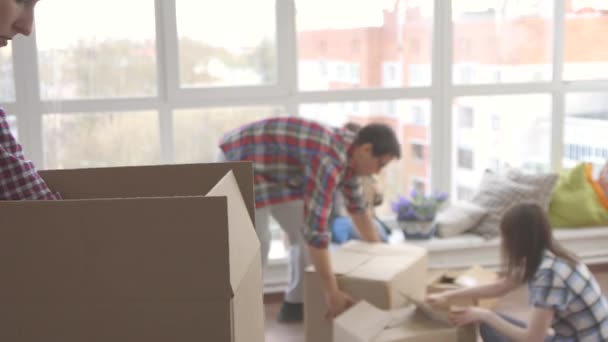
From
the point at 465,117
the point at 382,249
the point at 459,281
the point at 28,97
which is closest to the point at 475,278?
the point at 459,281

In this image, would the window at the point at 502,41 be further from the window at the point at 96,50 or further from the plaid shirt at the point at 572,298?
the plaid shirt at the point at 572,298

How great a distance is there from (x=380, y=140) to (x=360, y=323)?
692 millimetres

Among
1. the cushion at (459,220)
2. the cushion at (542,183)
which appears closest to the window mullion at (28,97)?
the cushion at (459,220)

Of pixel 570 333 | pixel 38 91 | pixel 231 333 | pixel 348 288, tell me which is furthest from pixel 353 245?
pixel 231 333

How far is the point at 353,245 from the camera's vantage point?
309 centimetres

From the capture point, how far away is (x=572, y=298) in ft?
7.47

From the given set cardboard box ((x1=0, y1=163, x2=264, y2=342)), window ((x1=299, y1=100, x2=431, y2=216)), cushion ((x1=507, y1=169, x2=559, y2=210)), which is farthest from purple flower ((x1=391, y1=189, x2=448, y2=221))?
cardboard box ((x1=0, y1=163, x2=264, y2=342))

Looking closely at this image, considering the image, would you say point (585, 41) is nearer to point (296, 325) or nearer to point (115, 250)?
point (296, 325)

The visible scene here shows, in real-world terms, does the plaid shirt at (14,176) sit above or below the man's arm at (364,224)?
above

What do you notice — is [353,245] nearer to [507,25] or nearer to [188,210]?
[507,25]

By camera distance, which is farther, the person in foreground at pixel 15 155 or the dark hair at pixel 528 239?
the dark hair at pixel 528 239

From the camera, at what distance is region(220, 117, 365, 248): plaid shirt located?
2.76 meters

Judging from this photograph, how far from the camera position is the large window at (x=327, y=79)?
3.88 metres

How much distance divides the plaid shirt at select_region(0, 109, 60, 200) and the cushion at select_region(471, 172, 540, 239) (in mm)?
3432
